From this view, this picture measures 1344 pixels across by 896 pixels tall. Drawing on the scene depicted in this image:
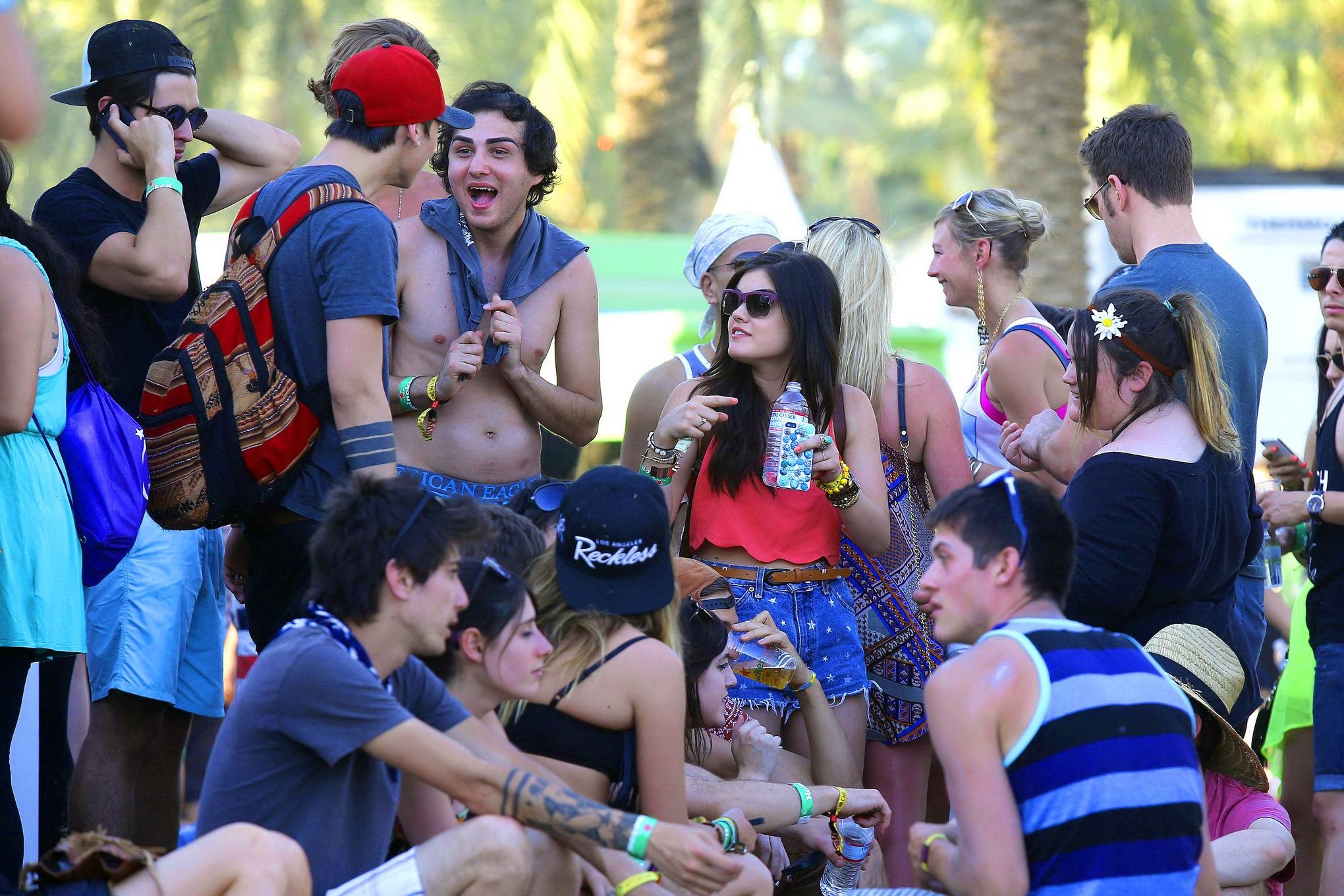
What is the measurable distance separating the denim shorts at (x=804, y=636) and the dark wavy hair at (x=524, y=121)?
1.31m

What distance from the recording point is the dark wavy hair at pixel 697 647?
3.78 meters

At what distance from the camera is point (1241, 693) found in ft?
12.9

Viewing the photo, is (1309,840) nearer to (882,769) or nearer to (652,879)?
(882,769)

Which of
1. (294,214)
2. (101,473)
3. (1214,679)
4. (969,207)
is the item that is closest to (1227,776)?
(1214,679)

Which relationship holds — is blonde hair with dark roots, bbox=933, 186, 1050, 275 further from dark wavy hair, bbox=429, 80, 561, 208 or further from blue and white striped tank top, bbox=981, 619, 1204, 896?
blue and white striped tank top, bbox=981, 619, 1204, 896

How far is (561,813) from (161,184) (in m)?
2.01

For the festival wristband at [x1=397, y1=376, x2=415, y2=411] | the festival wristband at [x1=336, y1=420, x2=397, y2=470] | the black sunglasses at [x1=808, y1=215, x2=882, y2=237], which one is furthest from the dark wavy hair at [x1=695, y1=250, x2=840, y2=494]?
the festival wristband at [x1=336, y1=420, x2=397, y2=470]

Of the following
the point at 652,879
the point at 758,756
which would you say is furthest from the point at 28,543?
the point at 758,756

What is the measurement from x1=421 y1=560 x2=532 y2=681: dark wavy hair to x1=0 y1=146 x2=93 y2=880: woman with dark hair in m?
1.00

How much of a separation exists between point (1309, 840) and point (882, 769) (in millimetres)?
1433

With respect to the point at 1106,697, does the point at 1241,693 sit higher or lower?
lower

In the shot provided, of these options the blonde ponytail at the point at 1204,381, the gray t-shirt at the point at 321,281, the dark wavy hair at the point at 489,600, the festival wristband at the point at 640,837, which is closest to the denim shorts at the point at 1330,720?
the blonde ponytail at the point at 1204,381

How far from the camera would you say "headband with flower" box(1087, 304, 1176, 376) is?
12.1 feet

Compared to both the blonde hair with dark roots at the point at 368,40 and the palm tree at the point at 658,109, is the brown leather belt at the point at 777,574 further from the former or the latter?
the palm tree at the point at 658,109
